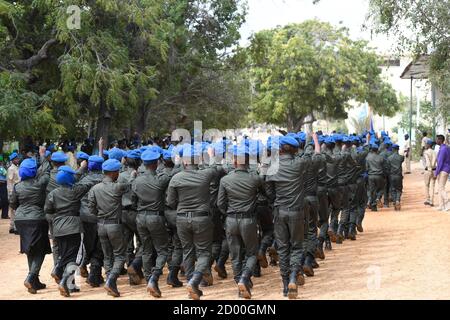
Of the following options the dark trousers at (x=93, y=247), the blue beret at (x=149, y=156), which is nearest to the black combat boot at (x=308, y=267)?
the blue beret at (x=149, y=156)

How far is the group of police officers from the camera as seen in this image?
30.2ft

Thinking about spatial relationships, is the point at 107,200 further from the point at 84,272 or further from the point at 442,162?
the point at 442,162

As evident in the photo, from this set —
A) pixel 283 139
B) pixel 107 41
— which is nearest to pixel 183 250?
pixel 283 139

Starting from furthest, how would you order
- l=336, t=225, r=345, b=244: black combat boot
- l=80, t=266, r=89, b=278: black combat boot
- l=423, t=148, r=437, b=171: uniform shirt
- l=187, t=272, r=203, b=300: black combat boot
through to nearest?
l=423, t=148, r=437, b=171: uniform shirt, l=336, t=225, r=345, b=244: black combat boot, l=80, t=266, r=89, b=278: black combat boot, l=187, t=272, r=203, b=300: black combat boot

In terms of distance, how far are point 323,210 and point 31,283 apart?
5038mm

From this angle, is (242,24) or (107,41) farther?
(242,24)

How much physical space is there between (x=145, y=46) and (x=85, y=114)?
10.6 ft

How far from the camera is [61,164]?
34.6ft

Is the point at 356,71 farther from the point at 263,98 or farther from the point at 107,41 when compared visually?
the point at 107,41

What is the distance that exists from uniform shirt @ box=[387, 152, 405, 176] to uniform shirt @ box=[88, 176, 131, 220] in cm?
1152

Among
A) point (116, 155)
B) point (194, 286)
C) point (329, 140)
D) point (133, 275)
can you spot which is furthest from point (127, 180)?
point (329, 140)

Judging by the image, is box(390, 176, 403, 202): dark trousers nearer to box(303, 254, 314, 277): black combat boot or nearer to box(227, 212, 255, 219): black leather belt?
box(303, 254, 314, 277): black combat boot

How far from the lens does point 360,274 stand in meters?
10.7

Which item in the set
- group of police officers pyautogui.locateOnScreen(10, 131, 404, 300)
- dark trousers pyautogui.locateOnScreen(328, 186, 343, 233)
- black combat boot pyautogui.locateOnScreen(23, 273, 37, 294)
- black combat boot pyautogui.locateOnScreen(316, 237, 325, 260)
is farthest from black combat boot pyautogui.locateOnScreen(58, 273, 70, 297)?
dark trousers pyautogui.locateOnScreen(328, 186, 343, 233)
